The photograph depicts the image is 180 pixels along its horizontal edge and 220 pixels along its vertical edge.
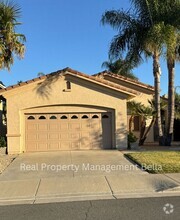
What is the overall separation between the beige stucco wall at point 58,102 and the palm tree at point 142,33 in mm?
2704

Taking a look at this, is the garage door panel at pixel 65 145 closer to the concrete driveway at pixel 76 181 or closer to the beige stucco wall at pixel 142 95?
the concrete driveway at pixel 76 181

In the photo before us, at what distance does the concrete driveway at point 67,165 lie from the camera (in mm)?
11102

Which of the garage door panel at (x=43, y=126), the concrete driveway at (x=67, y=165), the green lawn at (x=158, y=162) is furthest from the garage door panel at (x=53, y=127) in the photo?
the green lawn at (x=158, y=162)

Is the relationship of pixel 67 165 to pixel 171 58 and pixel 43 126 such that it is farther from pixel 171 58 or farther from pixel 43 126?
pixel 171 58

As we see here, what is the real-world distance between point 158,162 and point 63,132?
6.53 meters

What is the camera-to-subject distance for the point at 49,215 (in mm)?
6793

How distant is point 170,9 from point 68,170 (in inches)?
434

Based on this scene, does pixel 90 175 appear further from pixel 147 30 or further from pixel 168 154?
pixel 147 30

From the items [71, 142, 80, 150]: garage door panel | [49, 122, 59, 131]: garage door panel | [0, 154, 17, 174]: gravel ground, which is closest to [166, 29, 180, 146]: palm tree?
[71, 142, 80, 150]: garage door panel

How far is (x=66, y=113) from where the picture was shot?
17750 millimetres

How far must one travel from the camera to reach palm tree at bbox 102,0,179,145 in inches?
672

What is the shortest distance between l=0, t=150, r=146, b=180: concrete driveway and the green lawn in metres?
0.37

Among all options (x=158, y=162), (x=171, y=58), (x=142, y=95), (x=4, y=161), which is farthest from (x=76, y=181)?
(x=142, y=95)

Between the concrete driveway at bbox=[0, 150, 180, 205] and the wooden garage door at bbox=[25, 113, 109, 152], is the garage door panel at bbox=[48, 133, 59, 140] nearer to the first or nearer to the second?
the wooden garage door at bbox=[25, 113, 109, 152]
